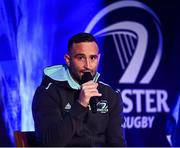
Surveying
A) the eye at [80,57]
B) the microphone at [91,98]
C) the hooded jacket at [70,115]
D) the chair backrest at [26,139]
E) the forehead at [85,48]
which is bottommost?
the chair backrest at [26,139]

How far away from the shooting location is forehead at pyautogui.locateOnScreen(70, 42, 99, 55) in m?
2.30

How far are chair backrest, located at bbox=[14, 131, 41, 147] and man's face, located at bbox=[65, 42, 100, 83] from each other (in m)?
0.35

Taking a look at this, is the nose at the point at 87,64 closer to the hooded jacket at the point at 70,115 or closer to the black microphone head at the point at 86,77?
the black microphone head at the point at 86,77

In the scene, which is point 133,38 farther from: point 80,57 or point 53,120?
point 53,120

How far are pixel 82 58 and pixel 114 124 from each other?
0.39 m

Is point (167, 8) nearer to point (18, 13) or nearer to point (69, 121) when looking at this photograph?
point (18, 13)

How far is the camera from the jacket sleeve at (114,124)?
2.45m

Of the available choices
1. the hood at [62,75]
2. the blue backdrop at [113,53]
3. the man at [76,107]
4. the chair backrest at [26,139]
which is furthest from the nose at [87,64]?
the blue backdrop at [113,53]

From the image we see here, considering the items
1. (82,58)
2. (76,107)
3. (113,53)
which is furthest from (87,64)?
(113,53)

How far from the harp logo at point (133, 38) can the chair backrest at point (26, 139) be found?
162 centimetres

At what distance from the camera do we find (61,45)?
12.3 ft

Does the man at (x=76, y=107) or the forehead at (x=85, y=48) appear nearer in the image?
the man at (x=76, y=107)

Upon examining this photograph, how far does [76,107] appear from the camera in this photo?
2.17m

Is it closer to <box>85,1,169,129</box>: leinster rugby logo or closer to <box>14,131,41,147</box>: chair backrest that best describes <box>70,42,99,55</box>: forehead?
<box>14,131,41,147</box>: chair backrest
